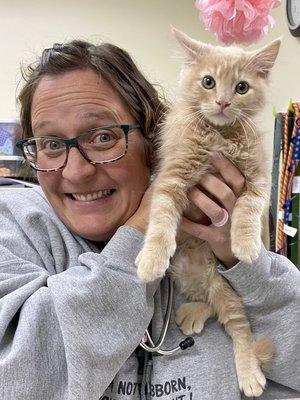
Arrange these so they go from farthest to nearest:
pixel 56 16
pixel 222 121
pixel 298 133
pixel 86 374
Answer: pixel 56 16 < pixel 298 133 < pixel 222 121 < pixel 86 374

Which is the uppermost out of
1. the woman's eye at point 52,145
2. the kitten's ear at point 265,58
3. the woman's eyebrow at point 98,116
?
the kitten's ear at point 265,58

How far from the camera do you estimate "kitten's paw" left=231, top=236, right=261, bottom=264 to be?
0.88 metres

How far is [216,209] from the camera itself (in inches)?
37.5

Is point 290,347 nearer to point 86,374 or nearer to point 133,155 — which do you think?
point 86,374

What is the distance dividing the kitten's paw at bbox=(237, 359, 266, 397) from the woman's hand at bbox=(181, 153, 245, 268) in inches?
9.1

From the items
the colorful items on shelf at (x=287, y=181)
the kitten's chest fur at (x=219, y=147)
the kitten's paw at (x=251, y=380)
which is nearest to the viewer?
the kitten's paw at (x=251, y=380)

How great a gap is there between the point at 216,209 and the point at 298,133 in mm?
958

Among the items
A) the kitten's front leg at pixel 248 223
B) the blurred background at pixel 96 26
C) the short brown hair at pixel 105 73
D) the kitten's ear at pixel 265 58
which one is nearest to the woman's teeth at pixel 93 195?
the short brown hair at pixel 105 73

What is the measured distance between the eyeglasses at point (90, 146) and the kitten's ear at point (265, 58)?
0.36 meters

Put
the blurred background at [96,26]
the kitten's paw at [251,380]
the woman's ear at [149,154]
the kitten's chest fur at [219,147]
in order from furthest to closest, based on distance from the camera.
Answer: the blurred background at [96,26]
the woman's ear at [149,154]
the kitten's chest fur at [219,147]
the kitten's paw at [251,380]

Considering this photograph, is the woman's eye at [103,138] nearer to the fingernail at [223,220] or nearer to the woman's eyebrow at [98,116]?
the woman's eyebrow at [98,116]

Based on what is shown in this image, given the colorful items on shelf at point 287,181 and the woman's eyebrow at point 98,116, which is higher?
the woman's eyebrow at point 98,116

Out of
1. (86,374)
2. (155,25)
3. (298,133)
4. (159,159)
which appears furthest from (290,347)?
(155,25)

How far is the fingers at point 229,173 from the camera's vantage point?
3.28ft
